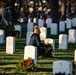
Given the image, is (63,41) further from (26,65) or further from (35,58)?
(26,65)

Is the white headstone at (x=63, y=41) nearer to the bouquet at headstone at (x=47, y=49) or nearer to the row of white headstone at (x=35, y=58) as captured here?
the row of white headstone at (x=35, y=58)

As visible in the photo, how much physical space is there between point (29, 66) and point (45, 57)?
4.08 meters

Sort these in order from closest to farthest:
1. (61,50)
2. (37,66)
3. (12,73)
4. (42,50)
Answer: (12,73)
(37,66)
(42,50)
(61,50)

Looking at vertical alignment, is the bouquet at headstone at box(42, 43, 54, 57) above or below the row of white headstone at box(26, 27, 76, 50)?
below

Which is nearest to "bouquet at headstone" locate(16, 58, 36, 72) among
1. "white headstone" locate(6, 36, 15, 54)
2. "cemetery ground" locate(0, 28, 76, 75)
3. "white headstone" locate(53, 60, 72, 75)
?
"cemetery ground" locate(0, 28, 76, 75)

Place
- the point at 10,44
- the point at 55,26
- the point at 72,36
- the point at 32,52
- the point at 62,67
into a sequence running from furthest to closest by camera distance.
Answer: the point at 55,26 < the point at 72,36 < the point at 10,44 < the point at 32,52 < the point at 62,67

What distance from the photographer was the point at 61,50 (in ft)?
76.6

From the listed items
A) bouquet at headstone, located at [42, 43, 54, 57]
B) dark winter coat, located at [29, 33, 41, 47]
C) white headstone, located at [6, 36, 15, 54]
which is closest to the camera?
dark winter coat, located at [29, 33, 41, 47]

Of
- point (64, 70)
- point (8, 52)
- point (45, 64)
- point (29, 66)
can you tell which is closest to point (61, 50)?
point (8, 52)

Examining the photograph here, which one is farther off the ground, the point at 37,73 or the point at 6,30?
the point at 6,30

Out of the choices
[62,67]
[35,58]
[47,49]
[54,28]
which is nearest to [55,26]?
[54,28]

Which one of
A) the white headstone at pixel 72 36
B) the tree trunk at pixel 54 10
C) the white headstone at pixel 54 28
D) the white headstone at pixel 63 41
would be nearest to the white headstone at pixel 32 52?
the white headstone at pixel 63 41

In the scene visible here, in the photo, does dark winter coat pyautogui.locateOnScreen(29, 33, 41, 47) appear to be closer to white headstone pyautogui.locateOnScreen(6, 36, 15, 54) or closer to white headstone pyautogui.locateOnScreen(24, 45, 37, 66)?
white headstone pyautogui.locateOnScreen(6, 36, 15, 54)

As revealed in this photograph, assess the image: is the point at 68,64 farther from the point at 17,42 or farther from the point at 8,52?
the point at 17,42
